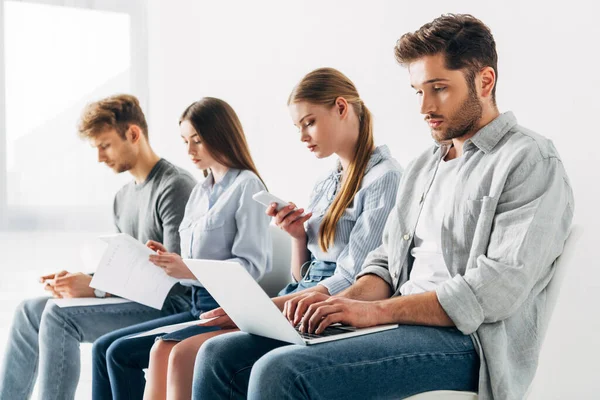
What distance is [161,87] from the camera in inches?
149

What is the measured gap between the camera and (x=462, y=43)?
1.53 metres

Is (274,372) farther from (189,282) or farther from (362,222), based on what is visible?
(189,282)

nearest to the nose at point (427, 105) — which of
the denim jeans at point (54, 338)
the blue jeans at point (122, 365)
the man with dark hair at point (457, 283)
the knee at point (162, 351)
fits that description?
the man with dark hair at point (457, 283)

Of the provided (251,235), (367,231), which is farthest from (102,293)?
(367,231)

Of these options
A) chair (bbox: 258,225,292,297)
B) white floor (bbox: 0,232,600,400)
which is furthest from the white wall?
chair (bbox: 258,225,292,297)

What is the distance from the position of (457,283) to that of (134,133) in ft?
5.42

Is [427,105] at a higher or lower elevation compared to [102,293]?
higher

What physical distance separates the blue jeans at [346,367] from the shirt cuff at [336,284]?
0.40 metres

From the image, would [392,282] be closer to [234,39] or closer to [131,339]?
[131,339]

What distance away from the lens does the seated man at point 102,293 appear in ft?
7.70

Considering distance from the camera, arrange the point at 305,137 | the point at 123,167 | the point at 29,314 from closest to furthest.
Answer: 1. the point at 305,137
2. the point at 29,314
3. the point at 123,167

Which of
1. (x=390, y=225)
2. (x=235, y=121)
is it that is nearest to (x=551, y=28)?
(x=390, y=225)

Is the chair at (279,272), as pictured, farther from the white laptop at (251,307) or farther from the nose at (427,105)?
the nose at (427,105)

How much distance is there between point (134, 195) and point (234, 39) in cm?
96
